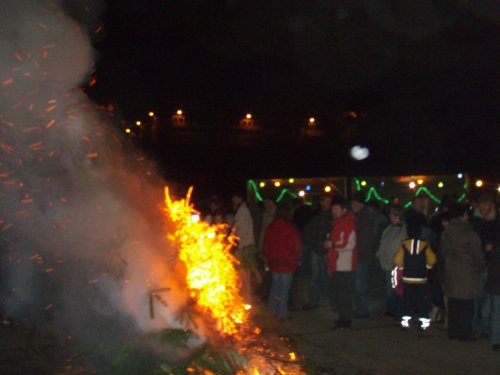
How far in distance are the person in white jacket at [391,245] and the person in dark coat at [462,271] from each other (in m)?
1.24

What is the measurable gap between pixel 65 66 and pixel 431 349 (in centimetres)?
548

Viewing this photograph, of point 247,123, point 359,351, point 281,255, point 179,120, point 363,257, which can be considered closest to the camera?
point 359,351

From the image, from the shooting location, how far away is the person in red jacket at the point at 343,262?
354 inches

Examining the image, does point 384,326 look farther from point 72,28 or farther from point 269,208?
point 72,28

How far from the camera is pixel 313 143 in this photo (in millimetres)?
42719

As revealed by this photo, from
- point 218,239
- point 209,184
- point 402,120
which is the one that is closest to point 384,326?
point 218,239

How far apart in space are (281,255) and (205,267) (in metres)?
4.36

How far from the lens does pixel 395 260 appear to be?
9.16 m

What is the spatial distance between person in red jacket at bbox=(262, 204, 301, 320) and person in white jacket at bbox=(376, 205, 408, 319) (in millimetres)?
1288

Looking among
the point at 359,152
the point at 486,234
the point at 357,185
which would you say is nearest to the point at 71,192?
the point at 486,234

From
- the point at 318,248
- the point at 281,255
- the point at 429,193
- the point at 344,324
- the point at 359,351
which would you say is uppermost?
the point at 429,193

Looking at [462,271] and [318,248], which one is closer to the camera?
[462,271]

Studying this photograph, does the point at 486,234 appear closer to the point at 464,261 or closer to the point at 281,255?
the point at 464,261

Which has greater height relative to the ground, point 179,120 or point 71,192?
point 179,120
